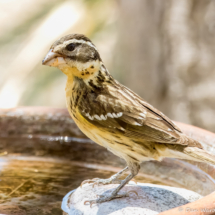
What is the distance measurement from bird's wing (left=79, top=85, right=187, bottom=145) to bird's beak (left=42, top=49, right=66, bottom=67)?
33cm

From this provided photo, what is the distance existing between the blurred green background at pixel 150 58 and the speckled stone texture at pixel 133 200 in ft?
11.7

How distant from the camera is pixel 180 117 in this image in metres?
6.44

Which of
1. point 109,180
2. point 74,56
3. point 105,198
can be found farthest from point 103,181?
point 74,56

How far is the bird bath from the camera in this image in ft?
9.52

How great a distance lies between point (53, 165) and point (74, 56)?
1.17 meters

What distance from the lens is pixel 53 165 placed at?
3473mm

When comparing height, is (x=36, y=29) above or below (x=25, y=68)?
above

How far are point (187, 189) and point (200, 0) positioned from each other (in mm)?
3792

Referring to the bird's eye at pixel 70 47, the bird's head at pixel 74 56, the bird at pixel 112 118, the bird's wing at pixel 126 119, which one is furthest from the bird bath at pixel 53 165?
the bird's eye at pixel 70 47

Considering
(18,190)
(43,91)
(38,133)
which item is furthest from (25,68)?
(18,190)

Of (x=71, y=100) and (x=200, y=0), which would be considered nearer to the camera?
(x=71, y=100)

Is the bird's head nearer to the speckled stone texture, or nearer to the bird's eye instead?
the bird's eye

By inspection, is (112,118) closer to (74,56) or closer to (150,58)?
(74,56)

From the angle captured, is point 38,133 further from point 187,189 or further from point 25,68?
point 25,68
